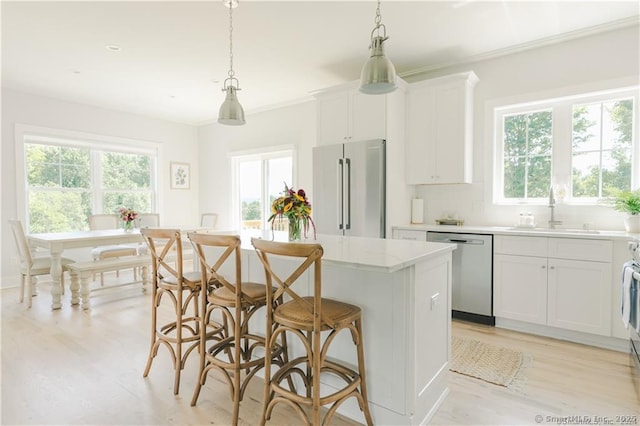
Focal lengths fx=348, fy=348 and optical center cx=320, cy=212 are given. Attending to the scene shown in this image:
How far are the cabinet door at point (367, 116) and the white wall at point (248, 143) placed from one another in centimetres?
153

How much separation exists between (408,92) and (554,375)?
3053mm

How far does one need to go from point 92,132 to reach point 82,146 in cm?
27

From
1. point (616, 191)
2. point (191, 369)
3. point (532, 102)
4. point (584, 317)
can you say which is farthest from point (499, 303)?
point (191, 369)

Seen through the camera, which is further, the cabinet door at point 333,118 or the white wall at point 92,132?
the white wall at point 92,132

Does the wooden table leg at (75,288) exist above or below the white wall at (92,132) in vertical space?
below

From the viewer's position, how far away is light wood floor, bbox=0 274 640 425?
1.98 m

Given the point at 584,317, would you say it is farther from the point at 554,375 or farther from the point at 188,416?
the point at 188,416

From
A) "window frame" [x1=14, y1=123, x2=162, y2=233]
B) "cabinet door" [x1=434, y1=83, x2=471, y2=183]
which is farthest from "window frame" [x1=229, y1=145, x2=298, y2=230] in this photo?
"cabinet door" [x1=434, y1=83, x2=471, y2=183]

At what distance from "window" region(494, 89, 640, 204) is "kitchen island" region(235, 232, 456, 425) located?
7.29 feet

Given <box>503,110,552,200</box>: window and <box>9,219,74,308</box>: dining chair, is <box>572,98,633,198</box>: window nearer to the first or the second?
<box>503,110,552,200</box>: window

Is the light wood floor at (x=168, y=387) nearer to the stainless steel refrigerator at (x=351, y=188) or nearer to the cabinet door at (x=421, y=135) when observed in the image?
the stainless steel refrigerator at (x=351, y=188)

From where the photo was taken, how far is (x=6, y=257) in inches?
191

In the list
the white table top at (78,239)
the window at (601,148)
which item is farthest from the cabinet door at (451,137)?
the white table top at (78,239)

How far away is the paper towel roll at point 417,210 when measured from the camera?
414 centimetres
